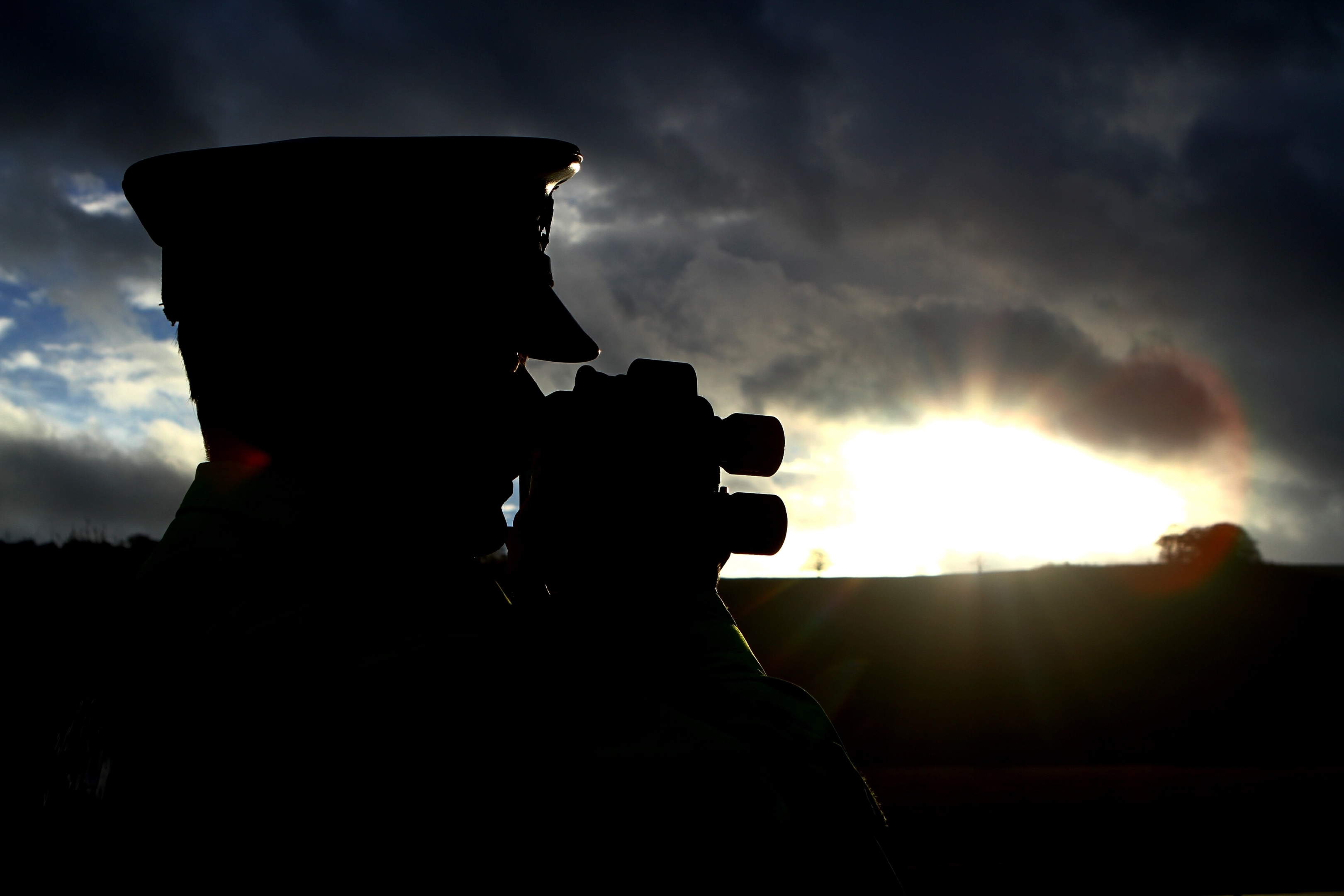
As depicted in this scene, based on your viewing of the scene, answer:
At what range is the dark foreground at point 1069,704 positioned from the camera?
9.92 m

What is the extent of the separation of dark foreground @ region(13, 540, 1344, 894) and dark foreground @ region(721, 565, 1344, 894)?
3.3 inches

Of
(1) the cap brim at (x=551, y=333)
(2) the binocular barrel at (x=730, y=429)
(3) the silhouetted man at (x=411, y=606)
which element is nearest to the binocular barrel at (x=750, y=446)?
(2) the binocular barrel at (x=730, y=429)

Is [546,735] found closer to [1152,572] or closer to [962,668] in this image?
[962,668]

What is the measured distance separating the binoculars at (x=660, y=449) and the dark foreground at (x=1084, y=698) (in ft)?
34.0

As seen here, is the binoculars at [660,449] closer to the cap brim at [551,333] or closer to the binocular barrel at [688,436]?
the binocular barrel at [688,436]

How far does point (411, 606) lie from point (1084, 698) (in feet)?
114

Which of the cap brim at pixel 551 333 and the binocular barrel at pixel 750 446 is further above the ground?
the cap brim at pixel 551 333

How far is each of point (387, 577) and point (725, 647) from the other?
556 mm

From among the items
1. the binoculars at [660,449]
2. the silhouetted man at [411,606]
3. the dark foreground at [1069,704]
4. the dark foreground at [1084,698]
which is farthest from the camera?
the dark foreground at [1084,698]

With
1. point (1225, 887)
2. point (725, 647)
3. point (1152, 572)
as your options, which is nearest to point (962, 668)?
point (1152, 572)

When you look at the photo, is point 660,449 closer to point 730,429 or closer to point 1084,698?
point 730,429

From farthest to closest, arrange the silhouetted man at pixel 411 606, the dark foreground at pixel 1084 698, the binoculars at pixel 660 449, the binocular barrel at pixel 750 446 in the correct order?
the dark foreground at pixel 1084 698
the binocular barrel at pixel 750 446
the binoculars at pixel 660 449
the silhouetted man at pixel 411 606

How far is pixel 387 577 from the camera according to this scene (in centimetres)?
128

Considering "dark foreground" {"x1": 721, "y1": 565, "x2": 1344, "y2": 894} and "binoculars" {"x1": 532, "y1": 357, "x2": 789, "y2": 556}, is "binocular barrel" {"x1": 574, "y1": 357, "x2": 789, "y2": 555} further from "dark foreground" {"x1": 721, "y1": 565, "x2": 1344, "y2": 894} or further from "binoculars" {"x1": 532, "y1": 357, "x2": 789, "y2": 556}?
"dark foreground" {"x1": 721, "y1": 565, "x2": 1344, "y2": 894}
